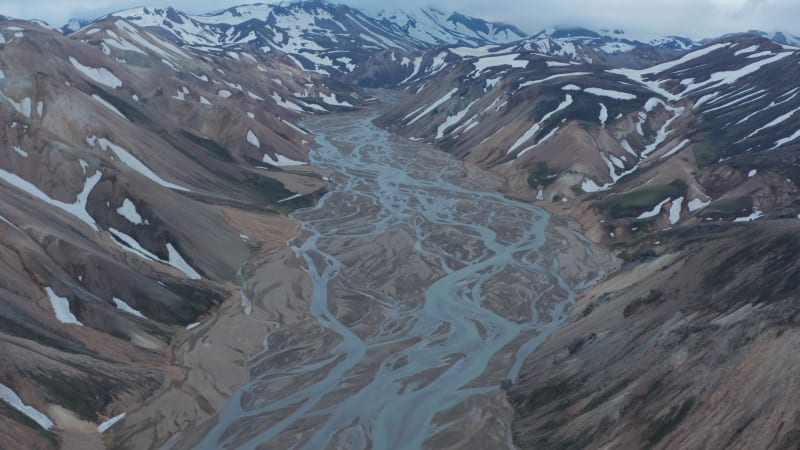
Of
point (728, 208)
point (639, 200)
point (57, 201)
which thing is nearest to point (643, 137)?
point (639, 200)

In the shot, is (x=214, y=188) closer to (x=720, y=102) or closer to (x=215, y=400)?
(x=215, y=400)

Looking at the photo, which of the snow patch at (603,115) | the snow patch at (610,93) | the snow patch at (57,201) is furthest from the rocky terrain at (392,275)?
the snow patch at (610,93)

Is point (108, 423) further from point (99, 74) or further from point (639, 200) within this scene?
point (99, 74)

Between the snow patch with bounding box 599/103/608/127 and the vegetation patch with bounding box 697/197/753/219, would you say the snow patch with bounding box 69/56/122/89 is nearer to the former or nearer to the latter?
the snow patch with bounding box 599/103/608/127

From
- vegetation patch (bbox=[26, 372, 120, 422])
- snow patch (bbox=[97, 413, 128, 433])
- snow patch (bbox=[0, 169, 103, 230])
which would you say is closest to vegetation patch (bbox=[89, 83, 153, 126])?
snow patch (bbox=[0, 169, 103, 230])

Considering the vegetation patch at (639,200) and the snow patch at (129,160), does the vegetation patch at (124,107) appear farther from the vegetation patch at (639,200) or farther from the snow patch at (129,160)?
the vegetation patch at (639,200)

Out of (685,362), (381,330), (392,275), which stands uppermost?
(685,362)
